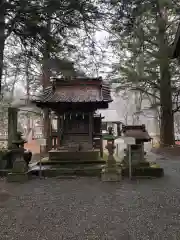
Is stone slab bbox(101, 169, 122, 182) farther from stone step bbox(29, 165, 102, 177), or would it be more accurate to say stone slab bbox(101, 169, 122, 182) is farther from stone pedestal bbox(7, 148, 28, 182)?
stone pedestal bbox(7, 148, 28, 182)

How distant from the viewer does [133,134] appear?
8.66 m

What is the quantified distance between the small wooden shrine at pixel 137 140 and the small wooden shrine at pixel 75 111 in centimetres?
147

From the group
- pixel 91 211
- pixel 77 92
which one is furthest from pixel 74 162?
pixel 91 211

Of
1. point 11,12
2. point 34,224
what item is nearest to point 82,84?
point 11,12

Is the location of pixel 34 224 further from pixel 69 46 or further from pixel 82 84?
pixel 82 84

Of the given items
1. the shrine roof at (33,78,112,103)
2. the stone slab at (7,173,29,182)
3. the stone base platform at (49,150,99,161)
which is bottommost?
the stone slab at (7,173,29,182)

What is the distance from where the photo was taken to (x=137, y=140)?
860 cm

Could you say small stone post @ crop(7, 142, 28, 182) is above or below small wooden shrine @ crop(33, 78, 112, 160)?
below

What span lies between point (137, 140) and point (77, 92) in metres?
3.56

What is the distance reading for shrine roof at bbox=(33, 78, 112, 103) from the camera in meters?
9.70

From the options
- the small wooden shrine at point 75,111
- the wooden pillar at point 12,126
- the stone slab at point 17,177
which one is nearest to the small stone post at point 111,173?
the small wooden shrine at point 75,111

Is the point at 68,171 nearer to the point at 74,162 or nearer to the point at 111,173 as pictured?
the point at 74,162

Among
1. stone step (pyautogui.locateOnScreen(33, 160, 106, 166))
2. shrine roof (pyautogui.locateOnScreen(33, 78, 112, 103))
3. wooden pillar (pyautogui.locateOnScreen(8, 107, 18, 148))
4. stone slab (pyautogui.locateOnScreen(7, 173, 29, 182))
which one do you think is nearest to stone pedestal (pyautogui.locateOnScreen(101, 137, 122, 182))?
stone step (pyautogui.locateOnScreen(33, 160, 106, 166))

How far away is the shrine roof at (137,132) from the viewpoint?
850cm
